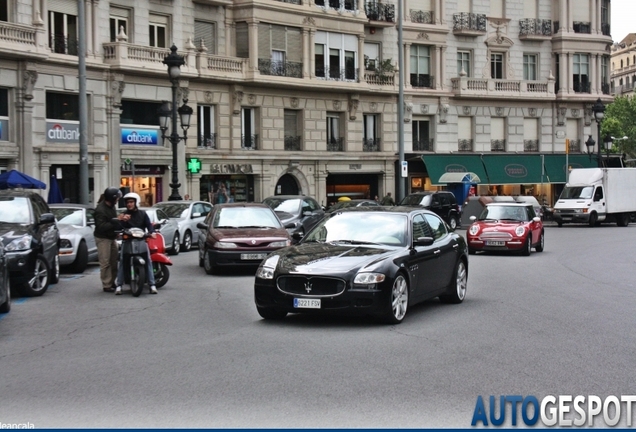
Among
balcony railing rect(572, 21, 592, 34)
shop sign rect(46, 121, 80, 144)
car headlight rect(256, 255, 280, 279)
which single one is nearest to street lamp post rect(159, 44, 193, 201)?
shop sign rect(46, 121, 80, 144)

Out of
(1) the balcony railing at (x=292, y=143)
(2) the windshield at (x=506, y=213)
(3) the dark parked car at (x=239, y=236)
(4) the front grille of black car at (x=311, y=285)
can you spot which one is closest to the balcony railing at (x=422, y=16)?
(1) the balcony railing at (x=292, y=143)

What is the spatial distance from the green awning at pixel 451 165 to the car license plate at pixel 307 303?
1540 inches

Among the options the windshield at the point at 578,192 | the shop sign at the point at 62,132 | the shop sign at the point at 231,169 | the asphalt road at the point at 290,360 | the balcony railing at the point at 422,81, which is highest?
the balcony railing at the point at 422,81

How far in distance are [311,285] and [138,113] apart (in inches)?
1132

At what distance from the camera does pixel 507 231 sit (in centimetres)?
2670

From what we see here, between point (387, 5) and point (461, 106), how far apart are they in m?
7.17

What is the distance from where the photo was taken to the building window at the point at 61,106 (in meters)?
35.8

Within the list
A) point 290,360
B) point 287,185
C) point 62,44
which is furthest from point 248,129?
point 290,360

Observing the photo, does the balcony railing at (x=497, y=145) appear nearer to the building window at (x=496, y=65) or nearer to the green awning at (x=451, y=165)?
the green awning at (x=451, y=165)

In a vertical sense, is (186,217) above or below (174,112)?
below

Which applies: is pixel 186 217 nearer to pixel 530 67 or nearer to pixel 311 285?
pixel 311 285

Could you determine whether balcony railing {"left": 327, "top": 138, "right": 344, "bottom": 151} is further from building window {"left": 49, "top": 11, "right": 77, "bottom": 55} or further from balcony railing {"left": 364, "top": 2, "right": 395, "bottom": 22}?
building window {"left": 49, "top": 11, "right": 77, "bottom": 55}

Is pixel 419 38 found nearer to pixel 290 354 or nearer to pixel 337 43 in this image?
pixel 337 43

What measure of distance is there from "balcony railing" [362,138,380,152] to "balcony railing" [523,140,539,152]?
10.2 m
